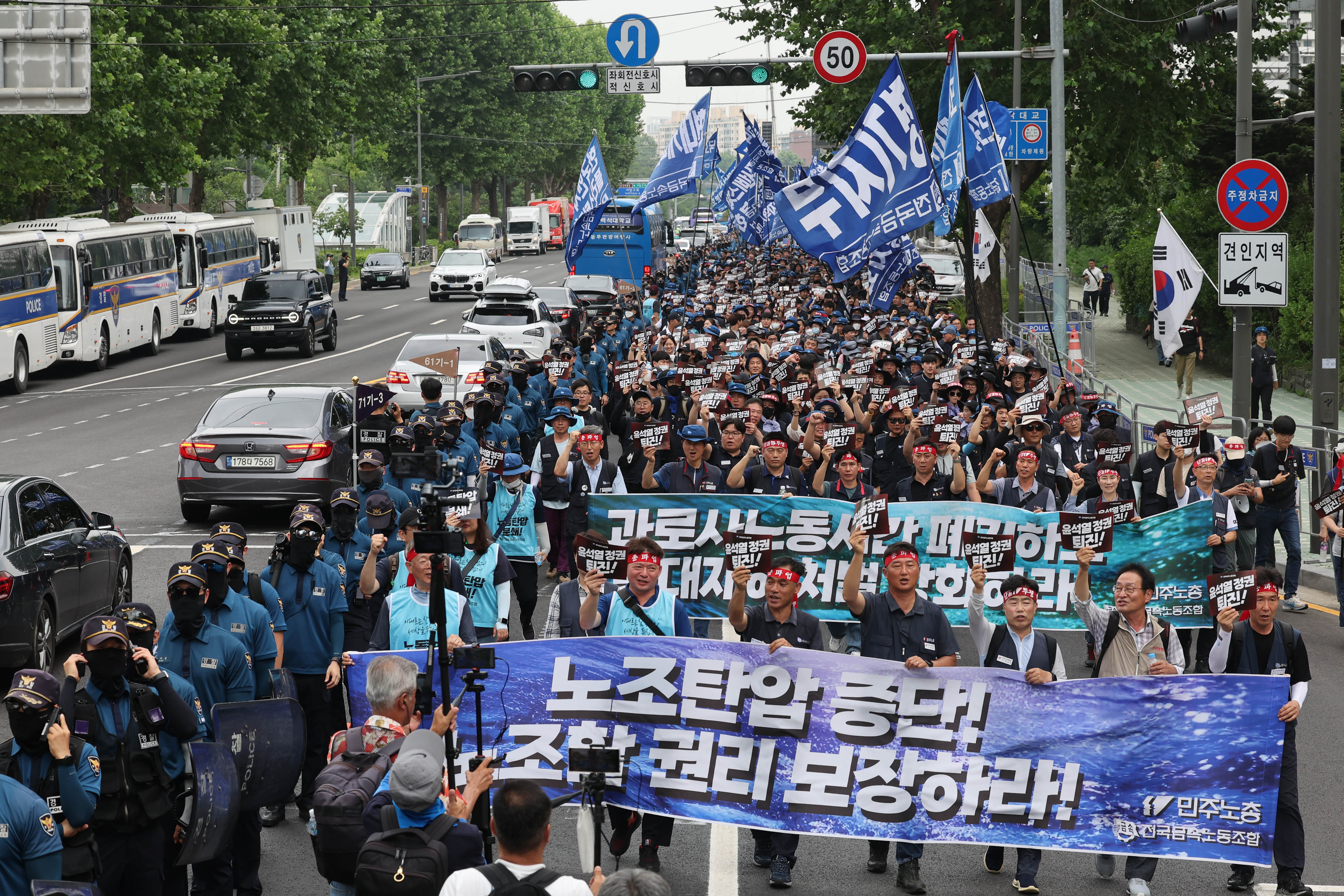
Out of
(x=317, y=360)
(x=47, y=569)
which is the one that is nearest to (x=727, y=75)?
(x=317, y=360)

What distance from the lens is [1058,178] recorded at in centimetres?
2547

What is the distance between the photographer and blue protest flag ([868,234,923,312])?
855 inches

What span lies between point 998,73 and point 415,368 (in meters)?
16.6

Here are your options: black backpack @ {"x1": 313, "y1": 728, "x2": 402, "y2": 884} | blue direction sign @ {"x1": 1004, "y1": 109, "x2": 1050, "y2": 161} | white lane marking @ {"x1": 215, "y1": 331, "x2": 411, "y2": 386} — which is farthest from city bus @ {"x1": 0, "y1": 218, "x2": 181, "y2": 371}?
black backpack @ {"x1": 313, "y1": 728, "x2": 402, "y2": 884}

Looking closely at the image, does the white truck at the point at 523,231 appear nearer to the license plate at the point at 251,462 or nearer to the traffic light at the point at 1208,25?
the traffic light at the point at 1208,25

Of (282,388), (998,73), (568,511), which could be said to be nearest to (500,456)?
(568,511)

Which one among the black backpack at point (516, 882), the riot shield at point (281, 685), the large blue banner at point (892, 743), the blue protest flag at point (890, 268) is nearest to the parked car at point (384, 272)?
the blue protest flag at point (890, 268)

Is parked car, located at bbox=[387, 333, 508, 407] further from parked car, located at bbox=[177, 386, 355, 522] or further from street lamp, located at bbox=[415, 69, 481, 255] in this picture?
street lamp, located at bbox=[415, 69, 481, 255]

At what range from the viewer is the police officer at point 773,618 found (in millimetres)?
7875

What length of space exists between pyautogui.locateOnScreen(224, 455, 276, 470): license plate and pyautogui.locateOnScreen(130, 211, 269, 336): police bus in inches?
991

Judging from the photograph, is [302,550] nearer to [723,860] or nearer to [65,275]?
[723,860]

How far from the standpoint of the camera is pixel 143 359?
3906 centimetres

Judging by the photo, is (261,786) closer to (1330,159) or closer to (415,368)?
(1330,159)

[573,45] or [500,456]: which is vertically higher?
[573,45]
